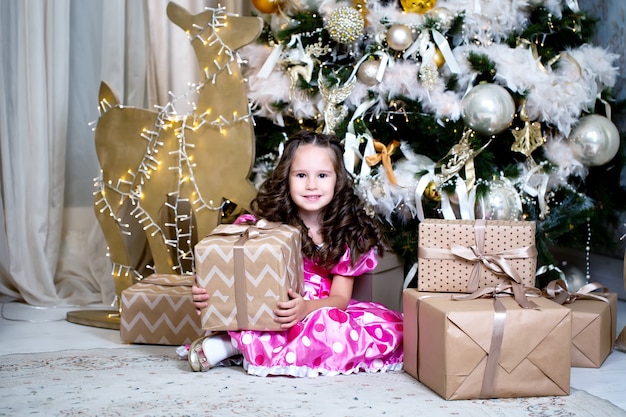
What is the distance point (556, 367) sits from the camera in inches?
71.7

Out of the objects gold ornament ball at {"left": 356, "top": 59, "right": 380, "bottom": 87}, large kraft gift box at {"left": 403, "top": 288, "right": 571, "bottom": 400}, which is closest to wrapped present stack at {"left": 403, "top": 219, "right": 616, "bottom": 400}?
large kraft gift box at {"left": 403, "top": 288, "right": 571, "bottom": 400}

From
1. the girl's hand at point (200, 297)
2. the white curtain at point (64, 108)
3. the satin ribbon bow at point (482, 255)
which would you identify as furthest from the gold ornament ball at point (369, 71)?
the girl's hand at point (200, 297)

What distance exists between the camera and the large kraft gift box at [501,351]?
1787 millimetres

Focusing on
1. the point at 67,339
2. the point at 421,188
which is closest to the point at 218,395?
the point at 67,339

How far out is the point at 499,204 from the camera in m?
2.42

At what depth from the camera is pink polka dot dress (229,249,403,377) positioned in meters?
2.03

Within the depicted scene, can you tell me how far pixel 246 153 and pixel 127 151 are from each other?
43 cm

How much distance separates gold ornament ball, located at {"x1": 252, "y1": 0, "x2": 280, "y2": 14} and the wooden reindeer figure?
0.67ft

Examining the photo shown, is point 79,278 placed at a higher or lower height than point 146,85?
lower

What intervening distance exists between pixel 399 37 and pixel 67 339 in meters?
1.39

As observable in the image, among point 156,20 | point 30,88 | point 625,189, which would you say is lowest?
point 625,189

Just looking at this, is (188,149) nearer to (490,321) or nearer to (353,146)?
(353,146)

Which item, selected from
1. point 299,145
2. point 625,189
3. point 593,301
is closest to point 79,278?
point 299,145

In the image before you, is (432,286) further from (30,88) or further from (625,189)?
(30,88)
